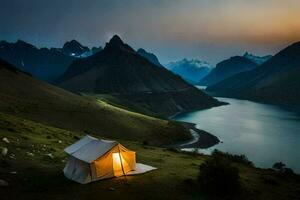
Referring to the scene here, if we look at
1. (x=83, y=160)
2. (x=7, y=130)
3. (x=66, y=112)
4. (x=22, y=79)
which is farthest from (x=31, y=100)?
(x=83, y=160)

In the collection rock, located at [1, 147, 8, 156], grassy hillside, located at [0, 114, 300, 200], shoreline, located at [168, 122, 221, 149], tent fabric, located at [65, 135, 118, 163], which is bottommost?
grassy hillside, located at [0, 114, 300, 200]

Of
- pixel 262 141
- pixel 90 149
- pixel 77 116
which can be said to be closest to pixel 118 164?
pixel 90 149

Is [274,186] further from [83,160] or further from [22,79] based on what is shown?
[22,79]

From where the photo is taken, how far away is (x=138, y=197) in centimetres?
3353

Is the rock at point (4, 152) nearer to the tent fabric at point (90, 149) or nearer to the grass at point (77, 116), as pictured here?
the tent fabric at point (90, 149)

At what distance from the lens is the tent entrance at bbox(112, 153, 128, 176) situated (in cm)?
4013

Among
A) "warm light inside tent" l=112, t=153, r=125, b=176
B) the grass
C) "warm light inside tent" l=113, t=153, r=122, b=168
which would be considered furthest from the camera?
the grass

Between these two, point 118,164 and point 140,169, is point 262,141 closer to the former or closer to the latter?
point 140,169

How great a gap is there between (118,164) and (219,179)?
410 inches

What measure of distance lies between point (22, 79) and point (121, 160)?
123 metres

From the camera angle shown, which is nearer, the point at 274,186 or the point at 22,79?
the point at 274,186

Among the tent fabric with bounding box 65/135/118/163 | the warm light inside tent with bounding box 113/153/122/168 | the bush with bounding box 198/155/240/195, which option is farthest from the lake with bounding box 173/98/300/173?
the tent fabric with bounding box 65/135/118/163

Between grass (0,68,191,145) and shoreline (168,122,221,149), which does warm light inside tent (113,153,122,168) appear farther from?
shoreline (168,122,221,149)

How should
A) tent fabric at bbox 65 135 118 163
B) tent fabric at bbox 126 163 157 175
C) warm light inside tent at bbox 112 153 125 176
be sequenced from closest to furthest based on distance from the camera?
tent fabric at bbox 65 135 118 163
warm light inside tent at bbox 112 153 125 176
tent fabric at bbox 126 163 157 175
